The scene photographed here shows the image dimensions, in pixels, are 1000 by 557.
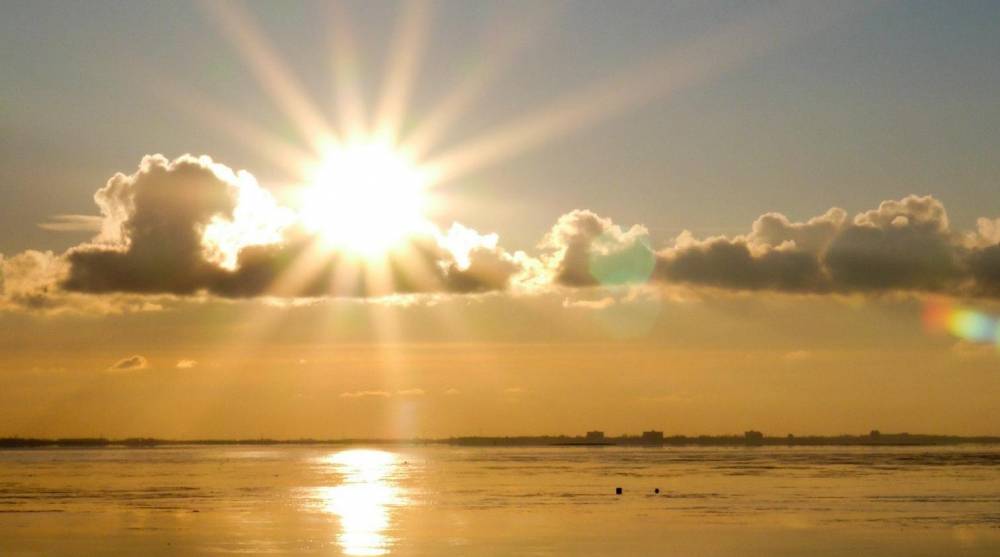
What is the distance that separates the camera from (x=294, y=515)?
76.6 metres

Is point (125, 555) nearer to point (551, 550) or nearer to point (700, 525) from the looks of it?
point (551, 550)

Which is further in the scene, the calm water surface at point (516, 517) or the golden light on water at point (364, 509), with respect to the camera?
the golden light on water at point (364, 509)

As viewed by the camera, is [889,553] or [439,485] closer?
[889,553]

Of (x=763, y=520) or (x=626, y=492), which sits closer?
(x=763, y=520)

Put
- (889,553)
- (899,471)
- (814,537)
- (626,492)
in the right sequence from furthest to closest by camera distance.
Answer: (899,471)
(626,492)
(814,537)
(889,553)

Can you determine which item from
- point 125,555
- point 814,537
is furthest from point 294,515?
point 814,537

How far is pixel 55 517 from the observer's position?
249 feet

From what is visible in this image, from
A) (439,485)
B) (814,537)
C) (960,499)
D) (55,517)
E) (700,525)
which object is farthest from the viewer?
(439,485)

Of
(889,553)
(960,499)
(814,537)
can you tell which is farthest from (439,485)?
(889,553)

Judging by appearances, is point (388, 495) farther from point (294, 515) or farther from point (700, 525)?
point (700, 525)

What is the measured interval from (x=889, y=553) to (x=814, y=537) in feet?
24.2

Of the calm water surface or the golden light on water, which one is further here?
the golden light on water

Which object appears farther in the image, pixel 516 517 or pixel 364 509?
pixel 364 509

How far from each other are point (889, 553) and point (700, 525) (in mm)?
14754
